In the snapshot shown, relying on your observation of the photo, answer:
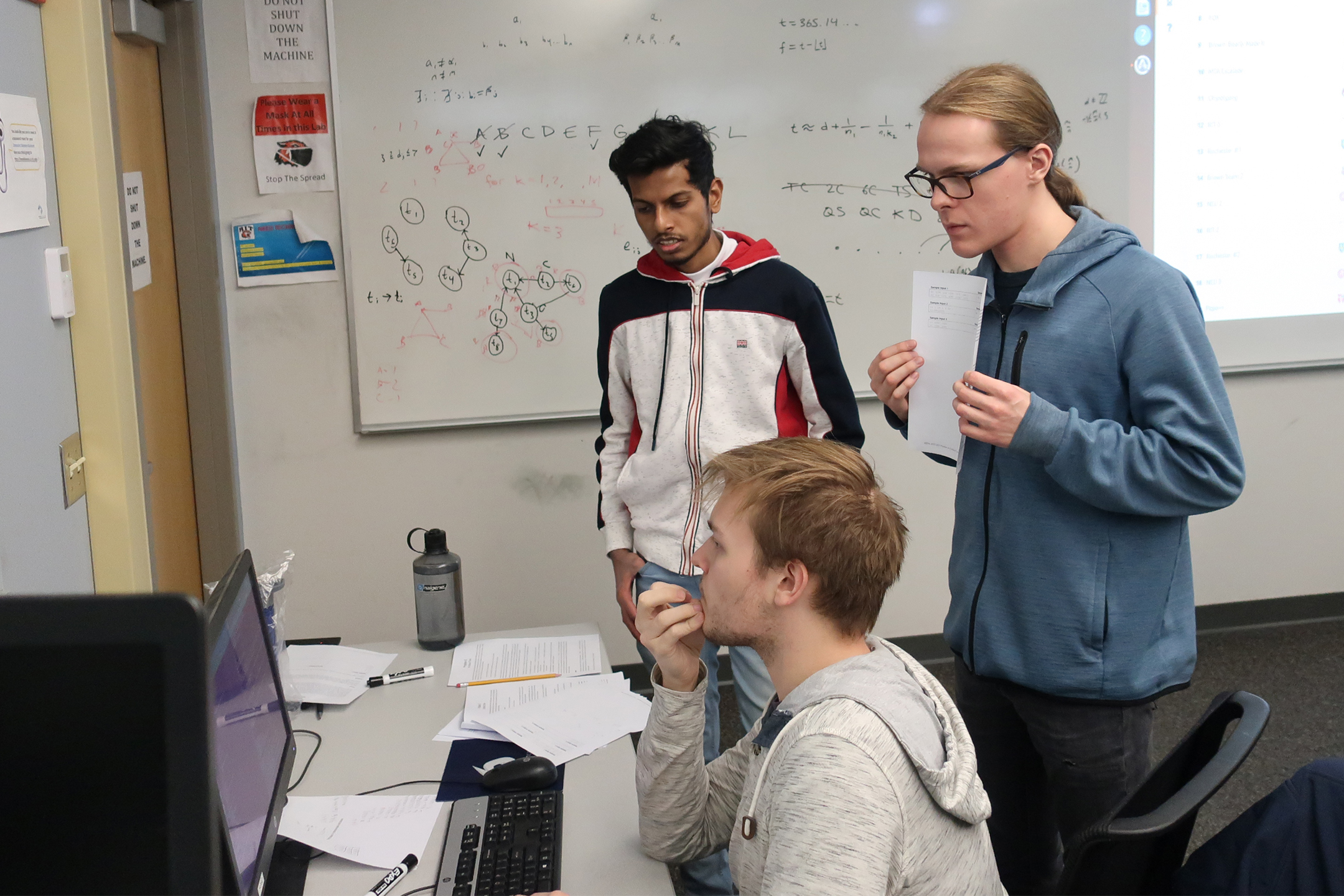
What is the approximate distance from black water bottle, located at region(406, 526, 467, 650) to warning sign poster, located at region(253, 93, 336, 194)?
1.29m

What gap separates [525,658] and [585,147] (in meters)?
1.57

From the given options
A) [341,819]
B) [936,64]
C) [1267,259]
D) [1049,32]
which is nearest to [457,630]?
[341,819]

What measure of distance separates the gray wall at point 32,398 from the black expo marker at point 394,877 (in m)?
0.59

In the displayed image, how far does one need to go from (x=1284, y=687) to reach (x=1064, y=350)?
7.58 ft

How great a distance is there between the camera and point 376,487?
114 inches

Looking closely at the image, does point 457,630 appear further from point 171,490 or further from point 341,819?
point 171,490

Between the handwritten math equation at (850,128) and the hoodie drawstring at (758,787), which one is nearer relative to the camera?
the hoodie drawstring at (758,787)

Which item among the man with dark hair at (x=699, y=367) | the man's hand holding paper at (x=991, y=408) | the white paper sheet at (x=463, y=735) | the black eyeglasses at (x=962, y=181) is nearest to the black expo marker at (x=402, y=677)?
the white paper sheet at (x=463, y=735)

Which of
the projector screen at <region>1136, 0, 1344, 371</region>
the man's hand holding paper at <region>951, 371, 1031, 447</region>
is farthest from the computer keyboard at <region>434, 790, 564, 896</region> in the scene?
the projector screen at <region>1136, 0, 1344, 371</region>

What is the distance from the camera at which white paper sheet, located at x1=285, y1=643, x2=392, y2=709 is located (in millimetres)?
1658

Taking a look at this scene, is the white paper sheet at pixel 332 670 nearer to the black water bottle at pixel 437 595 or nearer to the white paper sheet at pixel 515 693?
the black water bottle at pixel 437 595

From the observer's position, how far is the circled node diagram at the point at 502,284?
2.77m

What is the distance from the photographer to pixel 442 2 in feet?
8.84

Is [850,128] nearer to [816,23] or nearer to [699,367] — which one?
[816,23]
